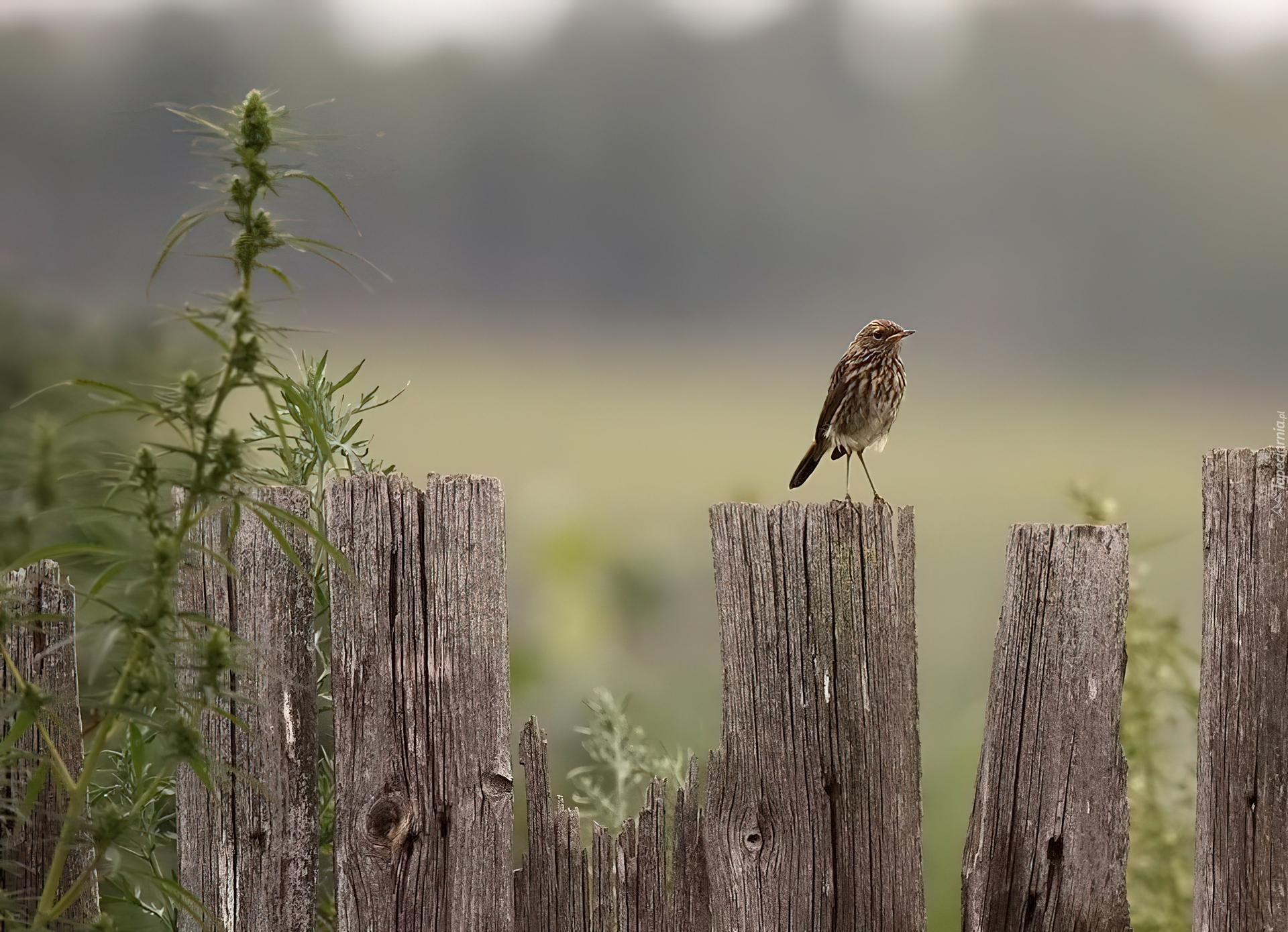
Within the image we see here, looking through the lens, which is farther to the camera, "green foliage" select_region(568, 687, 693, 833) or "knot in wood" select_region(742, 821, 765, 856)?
"green foliage" select_region(568, 687, 693, 833)

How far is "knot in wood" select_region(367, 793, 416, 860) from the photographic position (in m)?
1.57

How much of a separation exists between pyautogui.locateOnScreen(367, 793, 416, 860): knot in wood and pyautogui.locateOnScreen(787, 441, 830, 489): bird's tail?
1.44m

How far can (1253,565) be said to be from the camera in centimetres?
159

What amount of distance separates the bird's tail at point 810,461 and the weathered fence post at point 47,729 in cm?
175

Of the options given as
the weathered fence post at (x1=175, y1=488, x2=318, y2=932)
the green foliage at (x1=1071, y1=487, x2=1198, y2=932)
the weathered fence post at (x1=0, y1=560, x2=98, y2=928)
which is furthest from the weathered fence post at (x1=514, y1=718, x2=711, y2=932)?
the green foliage at (x1=1071, y1=487, x2=1198, y2=932)

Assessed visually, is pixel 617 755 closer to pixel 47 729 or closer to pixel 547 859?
pixel 547 859

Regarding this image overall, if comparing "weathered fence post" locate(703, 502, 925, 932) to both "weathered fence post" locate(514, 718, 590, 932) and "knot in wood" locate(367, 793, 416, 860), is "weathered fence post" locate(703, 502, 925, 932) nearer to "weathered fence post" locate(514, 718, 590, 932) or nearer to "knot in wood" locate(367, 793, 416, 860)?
"weathered fence post" locate(514, 718, 590, 932)

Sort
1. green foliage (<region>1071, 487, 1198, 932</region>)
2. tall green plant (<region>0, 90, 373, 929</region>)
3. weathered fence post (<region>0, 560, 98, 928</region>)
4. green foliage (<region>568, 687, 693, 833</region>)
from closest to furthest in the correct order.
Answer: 1. tall green plant (<region>0, 90, 373, 929</region>)
2. weathered fence post (<region>0, 560, 98, 928</region>)
3. green foliage (<region>568, 687, 693, 833</region>)
4. green foliage (<region>1071, 487, 1198, 932</region>)

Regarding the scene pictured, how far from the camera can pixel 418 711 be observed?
1581 millimetres

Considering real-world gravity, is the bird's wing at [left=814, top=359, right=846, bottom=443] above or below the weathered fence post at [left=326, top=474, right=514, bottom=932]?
above

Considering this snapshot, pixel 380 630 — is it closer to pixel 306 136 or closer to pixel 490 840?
pixel 490 840

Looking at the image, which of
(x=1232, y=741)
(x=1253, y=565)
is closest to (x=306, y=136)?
(x=1253, y=565)

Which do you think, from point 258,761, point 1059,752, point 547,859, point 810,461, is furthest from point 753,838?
point 810,461

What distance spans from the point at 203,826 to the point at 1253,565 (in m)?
1.78
